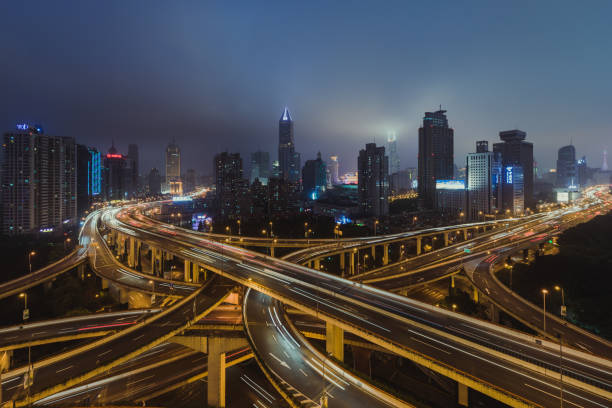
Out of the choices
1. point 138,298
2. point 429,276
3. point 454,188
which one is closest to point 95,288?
point 138,298

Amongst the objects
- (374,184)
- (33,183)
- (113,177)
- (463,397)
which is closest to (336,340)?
(463,397)

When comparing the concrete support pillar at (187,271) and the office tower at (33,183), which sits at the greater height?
the office tower at (33,183)

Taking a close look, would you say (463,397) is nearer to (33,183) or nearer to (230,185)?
(33,183)

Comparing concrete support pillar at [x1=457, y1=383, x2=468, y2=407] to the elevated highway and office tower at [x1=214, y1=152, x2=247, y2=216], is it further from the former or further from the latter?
office tower at [x1=214, y1=152, x2=247, y2=216]

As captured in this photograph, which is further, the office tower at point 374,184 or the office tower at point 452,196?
the office tower at point 452,196

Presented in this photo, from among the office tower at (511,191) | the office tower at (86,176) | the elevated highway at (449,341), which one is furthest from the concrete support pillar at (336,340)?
the office tower at (511,191)

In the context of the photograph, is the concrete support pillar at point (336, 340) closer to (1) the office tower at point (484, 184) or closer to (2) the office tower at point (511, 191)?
(1) the office tower at point (484, 184)

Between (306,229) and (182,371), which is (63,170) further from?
(182,371)

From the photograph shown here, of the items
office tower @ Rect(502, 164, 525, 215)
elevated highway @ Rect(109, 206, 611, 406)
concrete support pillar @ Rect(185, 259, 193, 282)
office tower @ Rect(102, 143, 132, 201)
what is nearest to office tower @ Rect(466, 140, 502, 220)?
office tower @ Rect(502, 164, 525, 215)
